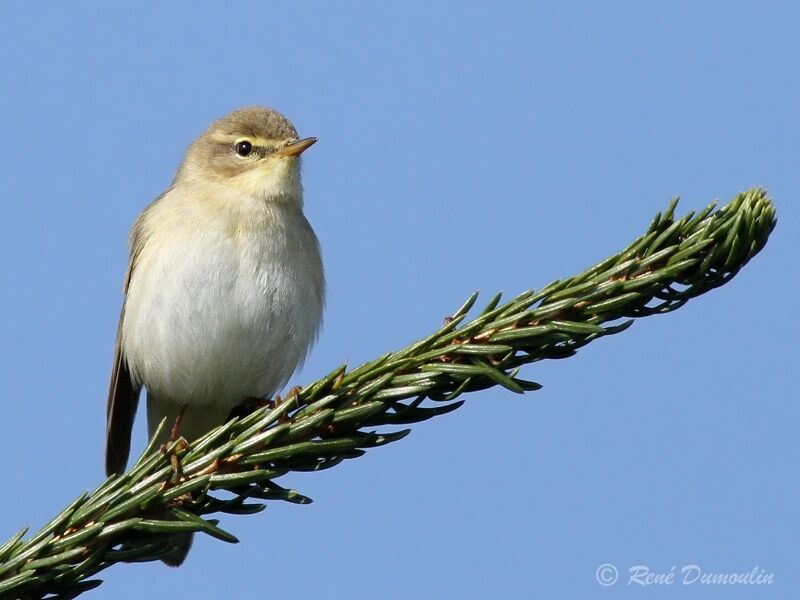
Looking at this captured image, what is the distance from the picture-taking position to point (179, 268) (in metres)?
5.72

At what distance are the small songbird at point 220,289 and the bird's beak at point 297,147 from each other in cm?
1

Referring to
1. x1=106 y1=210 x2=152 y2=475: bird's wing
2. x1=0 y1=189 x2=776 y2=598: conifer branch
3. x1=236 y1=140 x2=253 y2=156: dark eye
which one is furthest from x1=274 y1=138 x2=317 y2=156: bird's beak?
x1=0 y1=189 x2=776 y2=598: conifer branch

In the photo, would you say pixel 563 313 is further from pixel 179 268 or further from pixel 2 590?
pixel 179 268

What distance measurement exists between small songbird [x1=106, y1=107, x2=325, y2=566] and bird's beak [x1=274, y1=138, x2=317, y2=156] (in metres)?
0.01

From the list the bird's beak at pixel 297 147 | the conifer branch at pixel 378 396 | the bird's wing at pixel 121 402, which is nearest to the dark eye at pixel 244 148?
the bird's beak at pixel 297 147

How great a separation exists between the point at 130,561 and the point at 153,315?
9.38 ft

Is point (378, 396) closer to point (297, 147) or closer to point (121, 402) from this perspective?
point (297, 147)

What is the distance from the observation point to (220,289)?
565cm

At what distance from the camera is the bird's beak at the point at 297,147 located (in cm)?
627

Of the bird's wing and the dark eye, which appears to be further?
the dark eye

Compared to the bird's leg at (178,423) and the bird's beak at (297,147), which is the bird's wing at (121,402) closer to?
the bird's leg at (178,423)

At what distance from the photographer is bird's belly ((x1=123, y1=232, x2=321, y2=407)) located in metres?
5.68

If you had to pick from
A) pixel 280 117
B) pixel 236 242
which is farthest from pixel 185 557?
pixel 280 117

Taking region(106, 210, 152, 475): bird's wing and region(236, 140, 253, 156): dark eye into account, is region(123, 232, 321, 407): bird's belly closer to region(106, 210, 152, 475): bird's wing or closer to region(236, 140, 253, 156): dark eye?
region(106, 210, 152, 475): bird's wing
